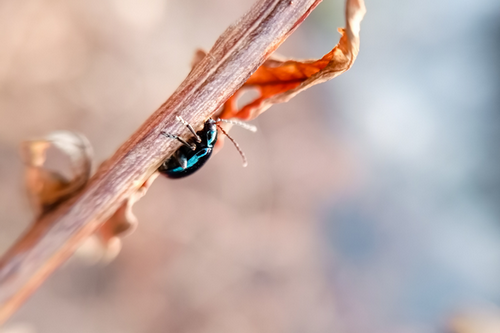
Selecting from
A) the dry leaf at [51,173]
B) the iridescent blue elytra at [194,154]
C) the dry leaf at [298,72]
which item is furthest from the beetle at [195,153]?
the dry leaf at [51,173]

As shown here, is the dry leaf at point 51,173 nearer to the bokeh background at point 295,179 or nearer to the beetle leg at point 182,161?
the beetle leg at point 182,161

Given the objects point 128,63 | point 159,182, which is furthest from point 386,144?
point 128,63

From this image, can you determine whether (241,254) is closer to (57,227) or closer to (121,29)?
(121,29)

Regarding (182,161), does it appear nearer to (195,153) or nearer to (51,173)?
(195,153)

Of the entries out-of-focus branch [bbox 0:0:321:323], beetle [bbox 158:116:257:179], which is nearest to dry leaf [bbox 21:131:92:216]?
out-of-focus branch [bbox 0:0:321:323]

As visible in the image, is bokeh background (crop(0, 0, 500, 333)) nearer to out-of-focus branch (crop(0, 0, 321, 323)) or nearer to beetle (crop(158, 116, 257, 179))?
beetle (crop(158, 116, 257, 179))


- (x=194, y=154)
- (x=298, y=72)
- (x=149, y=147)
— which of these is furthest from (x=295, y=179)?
(x=149, y=147)
